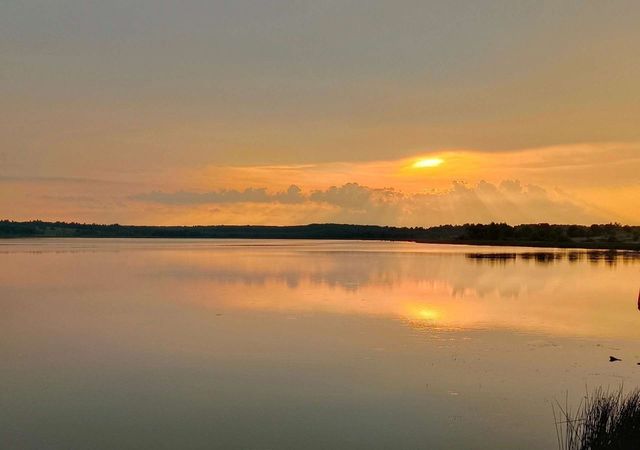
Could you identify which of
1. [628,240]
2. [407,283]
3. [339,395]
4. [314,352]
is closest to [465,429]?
[339,395]

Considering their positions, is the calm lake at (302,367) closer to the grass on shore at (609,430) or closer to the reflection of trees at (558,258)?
the grass on shore at (609,430)

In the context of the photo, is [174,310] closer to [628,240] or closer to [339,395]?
[339,395]

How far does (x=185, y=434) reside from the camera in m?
9.02

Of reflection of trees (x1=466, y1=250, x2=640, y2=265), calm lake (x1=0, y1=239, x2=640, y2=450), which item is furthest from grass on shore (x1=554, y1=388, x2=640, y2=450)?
reflection of trees (x1=466, y1=250, x2=640, y2=265)

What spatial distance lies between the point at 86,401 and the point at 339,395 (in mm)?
4436

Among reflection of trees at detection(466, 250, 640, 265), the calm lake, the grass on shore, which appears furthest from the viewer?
reflection of trees at detection(466, 250, 640, 265)

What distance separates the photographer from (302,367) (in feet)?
42.9

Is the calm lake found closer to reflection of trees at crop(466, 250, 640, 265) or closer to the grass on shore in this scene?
the grass on shore

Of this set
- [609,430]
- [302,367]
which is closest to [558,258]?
[302,367]

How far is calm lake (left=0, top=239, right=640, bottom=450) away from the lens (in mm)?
9188

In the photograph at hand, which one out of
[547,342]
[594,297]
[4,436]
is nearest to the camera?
[4,436]

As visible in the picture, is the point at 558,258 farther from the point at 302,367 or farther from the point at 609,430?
the point at 609,430

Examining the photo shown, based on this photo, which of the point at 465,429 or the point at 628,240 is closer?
the point at 465,429

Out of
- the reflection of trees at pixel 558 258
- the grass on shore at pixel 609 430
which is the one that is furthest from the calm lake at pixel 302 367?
the reflection of trees at pixel 558 258
